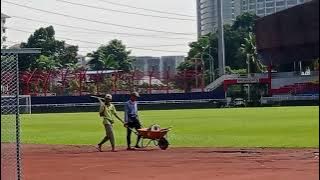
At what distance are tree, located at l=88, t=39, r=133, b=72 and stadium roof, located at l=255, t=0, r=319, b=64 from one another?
A: 123 m

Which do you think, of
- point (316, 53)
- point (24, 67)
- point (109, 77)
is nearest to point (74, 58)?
point (24, 67)

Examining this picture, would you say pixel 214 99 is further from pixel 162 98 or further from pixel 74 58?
pixel 74 58

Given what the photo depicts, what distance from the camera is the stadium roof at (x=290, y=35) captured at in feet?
13.1

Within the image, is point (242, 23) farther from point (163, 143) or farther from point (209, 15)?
point (163, 143)

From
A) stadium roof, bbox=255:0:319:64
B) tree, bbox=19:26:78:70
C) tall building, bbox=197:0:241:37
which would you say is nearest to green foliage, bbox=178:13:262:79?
tall building, bbox=197:0:241:37

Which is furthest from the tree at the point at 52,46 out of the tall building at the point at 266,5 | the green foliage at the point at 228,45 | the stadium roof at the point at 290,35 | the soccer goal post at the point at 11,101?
the stadium roof at the point at 290,35

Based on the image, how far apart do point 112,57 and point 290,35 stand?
127m

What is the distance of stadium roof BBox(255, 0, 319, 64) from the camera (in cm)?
400

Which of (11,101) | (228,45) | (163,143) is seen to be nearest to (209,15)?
(228,45)

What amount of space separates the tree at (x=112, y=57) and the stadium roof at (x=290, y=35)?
123 meters

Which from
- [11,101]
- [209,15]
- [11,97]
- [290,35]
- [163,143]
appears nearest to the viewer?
[290,35]

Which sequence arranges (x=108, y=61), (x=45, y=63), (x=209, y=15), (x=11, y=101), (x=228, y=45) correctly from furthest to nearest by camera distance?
(x=108, y=61), (x=209, y=15), (x=228, y=45), (x=45, y=63), (x=11, y=101)

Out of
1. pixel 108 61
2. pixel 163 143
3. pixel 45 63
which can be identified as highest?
pixel 108 61

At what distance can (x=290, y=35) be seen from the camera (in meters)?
4.21
